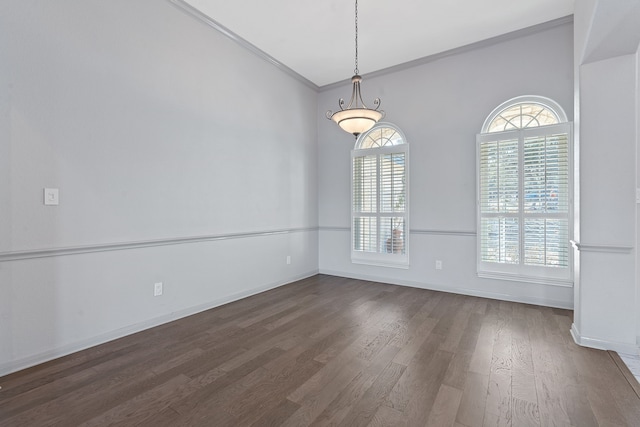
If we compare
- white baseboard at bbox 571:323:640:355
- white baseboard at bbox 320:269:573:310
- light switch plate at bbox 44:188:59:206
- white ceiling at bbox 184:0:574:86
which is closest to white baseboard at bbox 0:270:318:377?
light switch plate at bbox 44:188:59:206

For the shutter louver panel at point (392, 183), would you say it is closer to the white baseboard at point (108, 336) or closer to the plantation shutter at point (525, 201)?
the plantation shutter at point (525, 201)

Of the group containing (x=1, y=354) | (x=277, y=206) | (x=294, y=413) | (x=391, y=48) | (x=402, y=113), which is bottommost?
(x=294, y=413)

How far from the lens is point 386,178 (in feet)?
15.3

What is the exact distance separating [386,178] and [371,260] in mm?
1341

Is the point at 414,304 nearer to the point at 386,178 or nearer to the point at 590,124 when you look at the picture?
the point at 386,178

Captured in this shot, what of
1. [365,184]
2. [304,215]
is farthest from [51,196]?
[365,184]

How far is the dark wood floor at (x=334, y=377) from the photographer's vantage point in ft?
5.52

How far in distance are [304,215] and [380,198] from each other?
1.30 m

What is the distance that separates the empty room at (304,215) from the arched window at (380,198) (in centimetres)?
4

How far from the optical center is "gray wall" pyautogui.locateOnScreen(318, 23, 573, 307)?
3531 mm

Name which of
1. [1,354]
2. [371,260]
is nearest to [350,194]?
[371,260]

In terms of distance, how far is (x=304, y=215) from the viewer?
5.05 metres

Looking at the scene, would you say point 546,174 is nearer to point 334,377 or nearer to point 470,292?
point 470,292

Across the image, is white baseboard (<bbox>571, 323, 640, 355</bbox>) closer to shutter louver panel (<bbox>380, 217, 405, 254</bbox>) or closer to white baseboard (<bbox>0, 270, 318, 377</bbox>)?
shutter louver panel (<bbox>380, 217, 405, 254</bbox>)
